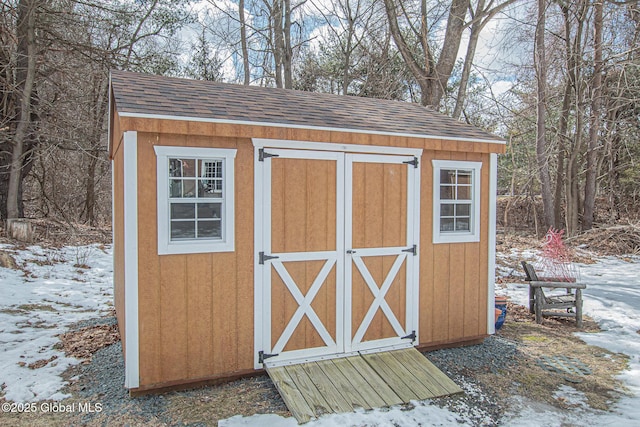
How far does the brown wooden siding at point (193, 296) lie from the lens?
3.53 metres

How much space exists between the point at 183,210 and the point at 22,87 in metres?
8.67

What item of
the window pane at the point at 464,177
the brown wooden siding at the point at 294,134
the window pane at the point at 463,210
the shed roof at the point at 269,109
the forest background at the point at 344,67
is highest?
the forest background at the point at 344,67

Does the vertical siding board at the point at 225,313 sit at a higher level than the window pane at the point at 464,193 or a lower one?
lower

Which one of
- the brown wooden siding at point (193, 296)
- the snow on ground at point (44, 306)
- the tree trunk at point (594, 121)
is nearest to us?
the brown wooden siding at point (193, 296)

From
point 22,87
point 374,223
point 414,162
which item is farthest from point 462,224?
point 22,87

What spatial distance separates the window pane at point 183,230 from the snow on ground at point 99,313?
1491 mm

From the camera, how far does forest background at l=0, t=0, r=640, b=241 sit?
9.66 meters

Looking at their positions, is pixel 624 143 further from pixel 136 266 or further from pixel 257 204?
pixel 136 266

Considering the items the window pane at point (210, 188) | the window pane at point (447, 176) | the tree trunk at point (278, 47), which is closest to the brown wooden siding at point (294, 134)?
the window pane at point (447, 176)

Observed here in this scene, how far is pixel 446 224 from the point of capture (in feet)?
15.7

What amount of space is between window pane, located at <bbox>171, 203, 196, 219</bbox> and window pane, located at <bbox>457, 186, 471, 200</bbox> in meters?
2.85

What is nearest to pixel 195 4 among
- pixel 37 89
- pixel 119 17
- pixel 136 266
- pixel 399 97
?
pixel 119 17

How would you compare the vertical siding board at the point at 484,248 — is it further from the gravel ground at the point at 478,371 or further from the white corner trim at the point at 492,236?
the gravel ground at the point at 478,371

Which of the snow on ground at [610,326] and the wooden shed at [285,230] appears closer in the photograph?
the snow on ground at [610,326]
